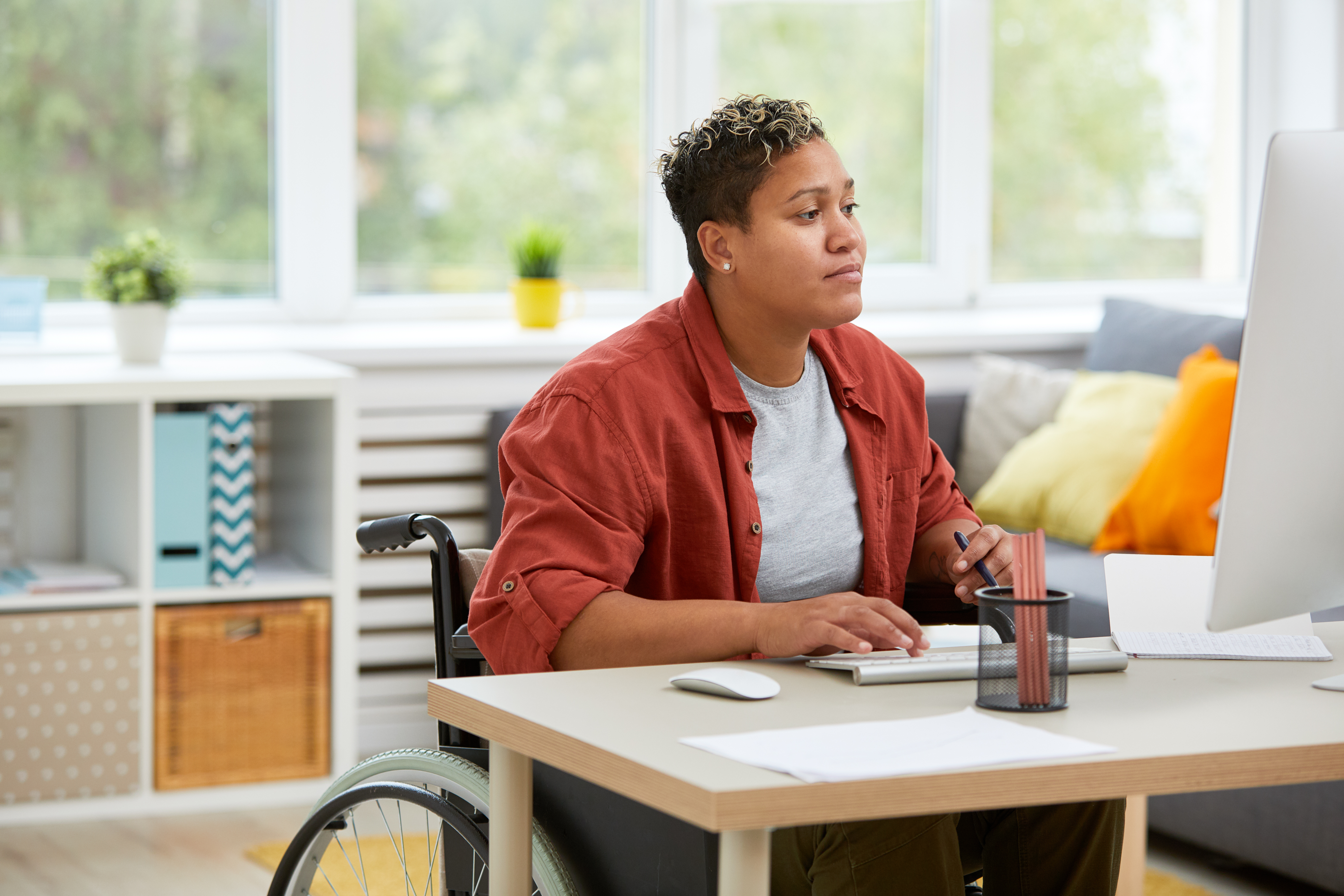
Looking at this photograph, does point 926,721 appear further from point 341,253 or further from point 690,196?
point 341,253

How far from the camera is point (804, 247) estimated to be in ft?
5.82

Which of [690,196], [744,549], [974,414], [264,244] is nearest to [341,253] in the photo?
[264,244]

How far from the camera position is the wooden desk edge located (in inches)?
40.0

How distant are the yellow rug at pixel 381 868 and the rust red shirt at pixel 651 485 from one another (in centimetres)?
63

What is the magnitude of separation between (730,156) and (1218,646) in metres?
0.76

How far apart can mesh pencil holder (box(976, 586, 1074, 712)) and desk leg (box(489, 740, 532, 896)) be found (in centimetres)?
38

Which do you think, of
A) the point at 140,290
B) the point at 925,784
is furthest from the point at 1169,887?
the point at 140,290

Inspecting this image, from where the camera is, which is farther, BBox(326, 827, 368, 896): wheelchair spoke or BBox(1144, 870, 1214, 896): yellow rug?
BBox(1144, 870, 1214, 896): yellow rug

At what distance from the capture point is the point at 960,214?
4.13 metres

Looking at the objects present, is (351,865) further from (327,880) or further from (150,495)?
(150,495)

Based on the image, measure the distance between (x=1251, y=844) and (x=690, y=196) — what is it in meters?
1.44

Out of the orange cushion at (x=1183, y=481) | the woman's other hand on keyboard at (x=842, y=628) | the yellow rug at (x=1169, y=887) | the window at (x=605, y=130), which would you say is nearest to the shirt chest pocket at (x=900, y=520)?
the woman's other hand on keyboard at (x=842, y=628)

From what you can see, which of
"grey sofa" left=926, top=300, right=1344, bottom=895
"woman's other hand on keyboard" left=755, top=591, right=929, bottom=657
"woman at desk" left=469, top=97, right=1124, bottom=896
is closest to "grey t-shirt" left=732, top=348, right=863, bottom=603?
"woman at desk" left=469, top=97, right=1124, bottom=896

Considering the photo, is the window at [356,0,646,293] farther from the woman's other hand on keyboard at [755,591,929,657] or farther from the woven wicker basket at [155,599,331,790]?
the woman's other hand on keyboard at [755,591,929,657]
